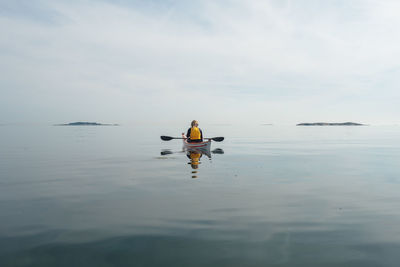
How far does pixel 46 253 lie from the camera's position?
611cm

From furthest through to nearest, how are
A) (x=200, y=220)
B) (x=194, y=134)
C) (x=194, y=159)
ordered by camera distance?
(x=194, y=134) → (x=194, y=159) → (x=200, y=220)

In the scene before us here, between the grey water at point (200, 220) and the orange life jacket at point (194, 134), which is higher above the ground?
the orange life jacket at point (194, 134)

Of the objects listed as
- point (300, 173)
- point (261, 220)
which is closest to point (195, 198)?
point (261, 220)

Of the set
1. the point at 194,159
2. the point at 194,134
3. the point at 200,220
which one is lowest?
the point at 200,220

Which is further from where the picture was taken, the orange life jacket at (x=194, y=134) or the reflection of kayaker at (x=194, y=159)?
the orange life jacket at (x=194, y=134)

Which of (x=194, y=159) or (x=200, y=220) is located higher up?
(x=194, y=159)

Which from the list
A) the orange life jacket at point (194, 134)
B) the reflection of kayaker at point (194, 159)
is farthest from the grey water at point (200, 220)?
the orange life jacket at point (194, 134)

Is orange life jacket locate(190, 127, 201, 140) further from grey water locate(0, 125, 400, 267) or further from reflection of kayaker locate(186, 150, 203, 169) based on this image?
grey water locate(0, 125, 400, 267)

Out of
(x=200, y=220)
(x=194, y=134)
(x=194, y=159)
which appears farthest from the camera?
(x=194, y=134)

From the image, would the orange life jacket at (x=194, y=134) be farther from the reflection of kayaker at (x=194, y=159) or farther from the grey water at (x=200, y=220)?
the grey water at (x=200, y=220)

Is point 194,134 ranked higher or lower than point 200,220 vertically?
higher

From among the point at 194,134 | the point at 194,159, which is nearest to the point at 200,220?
the point at 194,159

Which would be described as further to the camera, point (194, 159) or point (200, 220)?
point (194, 159)

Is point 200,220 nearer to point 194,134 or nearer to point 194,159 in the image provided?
point 194,159
